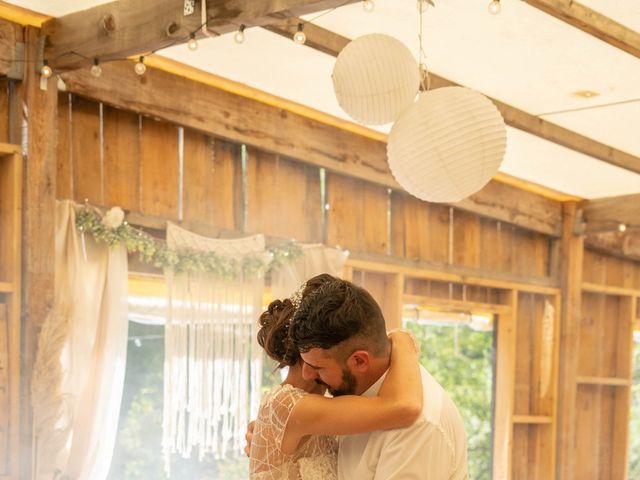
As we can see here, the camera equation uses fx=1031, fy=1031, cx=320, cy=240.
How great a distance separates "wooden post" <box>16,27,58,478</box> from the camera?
14.5ft

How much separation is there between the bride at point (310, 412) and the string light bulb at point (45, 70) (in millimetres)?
2197

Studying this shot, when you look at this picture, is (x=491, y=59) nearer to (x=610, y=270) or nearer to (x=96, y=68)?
(x=96, y=68)

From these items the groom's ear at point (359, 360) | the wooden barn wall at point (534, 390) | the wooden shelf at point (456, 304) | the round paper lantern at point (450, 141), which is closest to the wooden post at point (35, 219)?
the round paper lantern at point (450, 141)

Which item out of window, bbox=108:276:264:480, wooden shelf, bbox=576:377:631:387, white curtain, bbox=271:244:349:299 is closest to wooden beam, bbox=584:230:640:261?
wooden shelf, bbox=576:377:631:387

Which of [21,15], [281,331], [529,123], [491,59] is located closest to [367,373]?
[281,331]

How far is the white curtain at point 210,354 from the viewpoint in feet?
16.8

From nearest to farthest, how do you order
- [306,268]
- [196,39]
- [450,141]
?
[450,141] < [196,39] < [306,268]

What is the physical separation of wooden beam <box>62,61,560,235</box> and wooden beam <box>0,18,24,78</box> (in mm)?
255

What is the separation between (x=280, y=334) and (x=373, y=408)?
1.24 feet

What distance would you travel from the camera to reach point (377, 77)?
3438mm

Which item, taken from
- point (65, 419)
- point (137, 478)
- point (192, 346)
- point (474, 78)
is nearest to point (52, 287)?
point (65, 419)

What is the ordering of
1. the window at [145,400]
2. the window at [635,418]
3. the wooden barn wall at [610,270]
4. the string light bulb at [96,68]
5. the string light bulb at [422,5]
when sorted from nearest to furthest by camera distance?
1. the string light bulb at [422,5]
2. the string light bulb at [96,68]
3. the window at [145,400]
4. the wooden barn wall at [610,270]
5. the window at [635,418]

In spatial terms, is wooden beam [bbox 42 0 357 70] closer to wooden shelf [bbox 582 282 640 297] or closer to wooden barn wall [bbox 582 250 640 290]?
wooden shelf [bbox 582 282 640 297]

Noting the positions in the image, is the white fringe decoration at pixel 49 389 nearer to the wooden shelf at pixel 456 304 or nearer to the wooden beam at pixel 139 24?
the wooden beam at pixel 139 24
